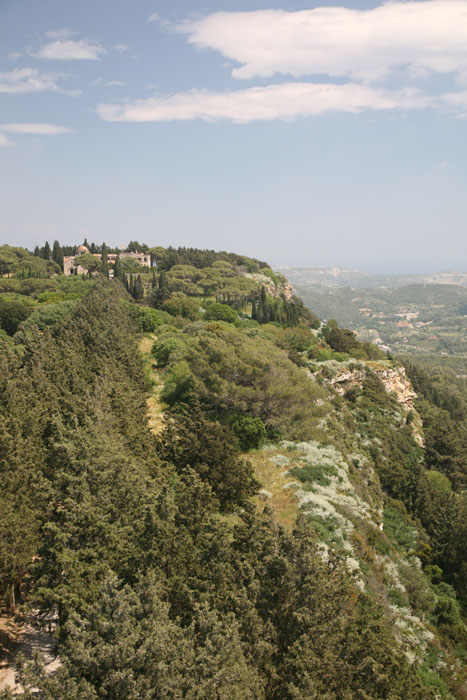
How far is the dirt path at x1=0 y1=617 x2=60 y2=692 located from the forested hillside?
2.11 ft

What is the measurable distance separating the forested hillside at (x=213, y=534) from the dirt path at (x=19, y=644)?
2.11 feet

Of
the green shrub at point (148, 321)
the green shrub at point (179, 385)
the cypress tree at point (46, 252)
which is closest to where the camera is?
the green shrub at point (179, 385)

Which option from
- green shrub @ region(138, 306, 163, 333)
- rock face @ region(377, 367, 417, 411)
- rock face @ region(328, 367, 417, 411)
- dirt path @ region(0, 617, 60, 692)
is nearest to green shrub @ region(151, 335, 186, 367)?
green shrub @ region(138, 306, 163, 333)

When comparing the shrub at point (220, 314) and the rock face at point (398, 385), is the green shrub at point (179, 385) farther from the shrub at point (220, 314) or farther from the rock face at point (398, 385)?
the rock face at point (398, 385)

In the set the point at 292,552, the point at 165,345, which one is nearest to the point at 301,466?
the point at 292,552

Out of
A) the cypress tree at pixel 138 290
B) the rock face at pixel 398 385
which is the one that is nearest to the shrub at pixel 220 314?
the cypress tree at pixel 138 290

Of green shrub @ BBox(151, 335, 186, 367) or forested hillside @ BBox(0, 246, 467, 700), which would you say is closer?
forested hillside @ BBox(0, 246, 467, 700)

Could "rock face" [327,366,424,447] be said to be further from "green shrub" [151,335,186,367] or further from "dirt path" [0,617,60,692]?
"dirt path" [0,617,60,692]

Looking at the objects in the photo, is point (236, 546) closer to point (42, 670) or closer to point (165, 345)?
point (42, 670)

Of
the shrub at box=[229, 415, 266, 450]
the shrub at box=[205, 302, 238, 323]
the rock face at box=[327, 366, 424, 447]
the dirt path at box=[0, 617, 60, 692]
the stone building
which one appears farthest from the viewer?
the stone building

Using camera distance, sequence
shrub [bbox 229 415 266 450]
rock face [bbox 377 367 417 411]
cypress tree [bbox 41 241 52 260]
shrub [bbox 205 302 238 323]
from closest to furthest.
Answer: shrub [bbox 229 415 266 450], rock face [bbox 377 367 417 411], shrub [bbox 205 302 238 323], cypress tree [bbox 41 241 52 260]

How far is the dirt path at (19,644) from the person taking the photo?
43.2 feet

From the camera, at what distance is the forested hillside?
957cm

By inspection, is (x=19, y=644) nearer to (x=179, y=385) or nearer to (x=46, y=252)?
(x=179, y=385)
